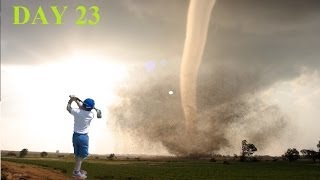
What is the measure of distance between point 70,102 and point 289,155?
184156mm

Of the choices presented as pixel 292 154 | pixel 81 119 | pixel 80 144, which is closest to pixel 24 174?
pixel 80 144

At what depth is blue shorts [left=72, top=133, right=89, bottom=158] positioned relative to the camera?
9.73m

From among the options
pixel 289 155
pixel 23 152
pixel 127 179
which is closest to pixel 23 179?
pixel 127 179

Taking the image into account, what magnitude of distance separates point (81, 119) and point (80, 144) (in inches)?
22.9

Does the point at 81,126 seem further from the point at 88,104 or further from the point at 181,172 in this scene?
the point at 181,172

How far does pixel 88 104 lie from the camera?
9805mm

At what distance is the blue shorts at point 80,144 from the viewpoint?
9.73 metres

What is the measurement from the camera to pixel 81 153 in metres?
9.73

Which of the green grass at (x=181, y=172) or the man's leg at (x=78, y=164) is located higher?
the man's leg at (x=78, y=164)

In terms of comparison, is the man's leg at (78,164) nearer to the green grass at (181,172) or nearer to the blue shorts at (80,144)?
the blue shorts at (80,144)

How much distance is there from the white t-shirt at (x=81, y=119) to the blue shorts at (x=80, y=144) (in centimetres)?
13

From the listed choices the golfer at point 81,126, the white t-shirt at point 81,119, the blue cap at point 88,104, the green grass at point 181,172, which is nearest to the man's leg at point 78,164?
the golfer at point 81,126

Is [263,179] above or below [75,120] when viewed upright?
below

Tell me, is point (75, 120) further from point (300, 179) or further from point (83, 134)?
point (300, 179)
